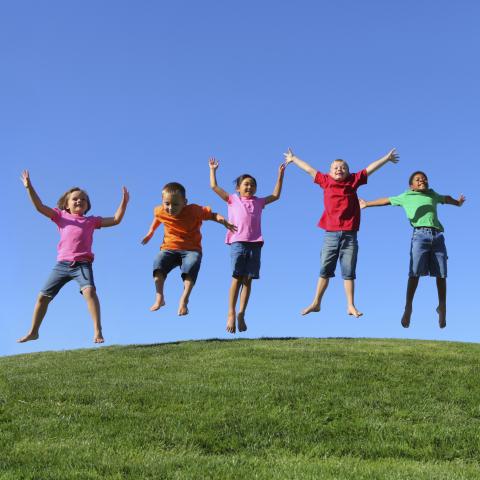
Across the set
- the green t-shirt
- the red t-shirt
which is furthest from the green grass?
the green t-shirt

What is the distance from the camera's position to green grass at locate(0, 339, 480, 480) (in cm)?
801

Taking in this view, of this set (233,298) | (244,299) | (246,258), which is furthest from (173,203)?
(244,299)

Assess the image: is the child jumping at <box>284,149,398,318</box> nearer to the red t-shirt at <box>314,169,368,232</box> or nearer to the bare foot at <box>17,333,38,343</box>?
the red t-shirt at <box>314,169,368,232</box>

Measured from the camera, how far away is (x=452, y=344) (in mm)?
15820

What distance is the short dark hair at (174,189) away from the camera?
14.5m

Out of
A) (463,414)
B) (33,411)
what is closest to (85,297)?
(33,411)

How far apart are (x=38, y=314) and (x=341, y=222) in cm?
659

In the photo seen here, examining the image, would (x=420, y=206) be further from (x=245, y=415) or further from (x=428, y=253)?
(x=245, y=415)

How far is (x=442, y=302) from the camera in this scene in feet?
49.8

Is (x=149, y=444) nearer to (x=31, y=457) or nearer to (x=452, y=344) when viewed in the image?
(x=31, y=457)

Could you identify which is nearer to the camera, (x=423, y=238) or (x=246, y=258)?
(x=246, y=258)

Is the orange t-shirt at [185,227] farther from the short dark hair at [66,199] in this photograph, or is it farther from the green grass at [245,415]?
the green grass at [245,415]

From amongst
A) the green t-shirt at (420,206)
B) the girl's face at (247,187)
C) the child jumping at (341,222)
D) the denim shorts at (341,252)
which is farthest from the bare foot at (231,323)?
the green t-shirt at (420,206)

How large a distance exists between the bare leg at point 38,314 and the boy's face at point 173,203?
123 inches
